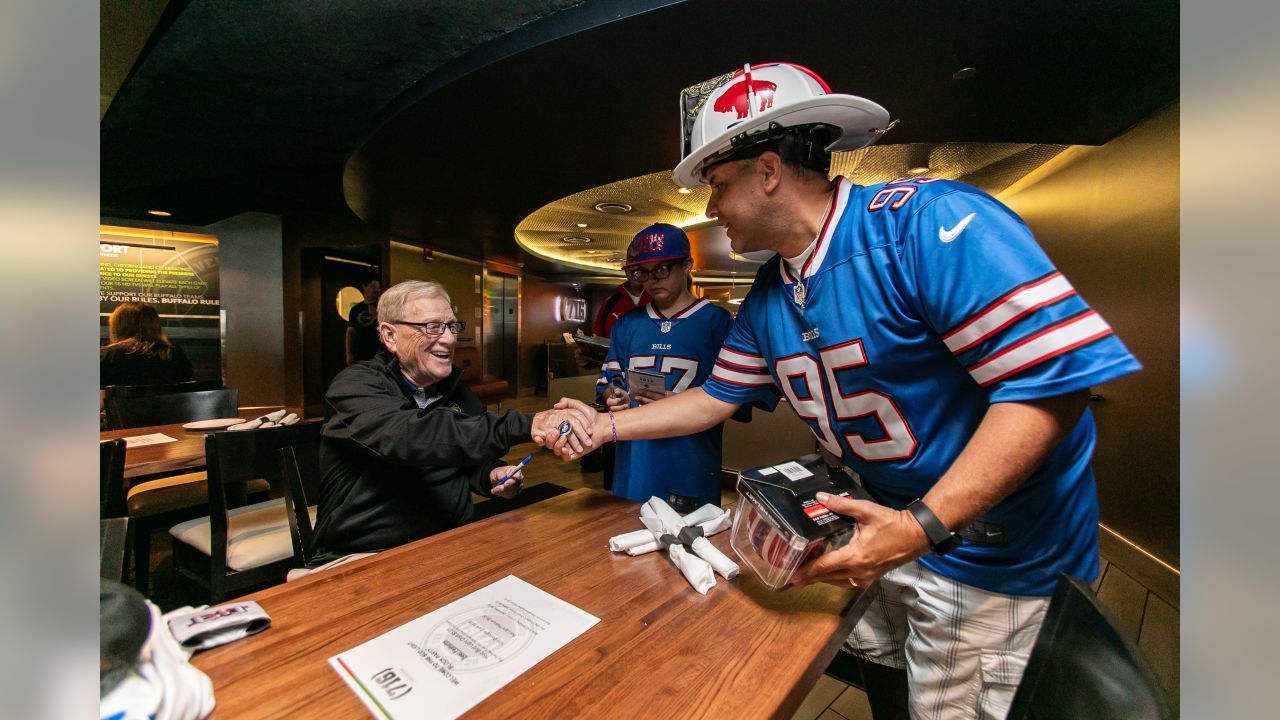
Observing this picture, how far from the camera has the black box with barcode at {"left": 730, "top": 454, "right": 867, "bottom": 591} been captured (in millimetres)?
1055

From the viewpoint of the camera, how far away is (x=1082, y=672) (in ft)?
2.61

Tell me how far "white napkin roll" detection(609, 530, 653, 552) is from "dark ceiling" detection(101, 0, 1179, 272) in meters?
2.48

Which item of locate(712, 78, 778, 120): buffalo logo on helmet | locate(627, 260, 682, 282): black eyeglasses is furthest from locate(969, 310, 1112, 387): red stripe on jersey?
locate(627, 260, 682, 282): black eyeglasses

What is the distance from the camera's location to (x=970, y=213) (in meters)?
1.11

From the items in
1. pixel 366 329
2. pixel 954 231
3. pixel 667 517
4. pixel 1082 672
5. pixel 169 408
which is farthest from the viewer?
pixel 366 329

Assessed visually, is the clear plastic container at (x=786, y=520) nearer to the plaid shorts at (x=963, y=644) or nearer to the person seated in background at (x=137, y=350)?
the plaid shorts at (x=963, y=644)

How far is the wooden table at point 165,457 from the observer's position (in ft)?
8.34

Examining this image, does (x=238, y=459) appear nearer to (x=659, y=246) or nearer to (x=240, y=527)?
(x=240, y=527)

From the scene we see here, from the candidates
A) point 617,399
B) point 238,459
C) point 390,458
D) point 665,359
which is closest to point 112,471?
point 238,459

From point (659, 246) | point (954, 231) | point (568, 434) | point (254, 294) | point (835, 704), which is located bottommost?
point (835, 704)

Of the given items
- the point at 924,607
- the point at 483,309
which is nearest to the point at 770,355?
the point at 924,607

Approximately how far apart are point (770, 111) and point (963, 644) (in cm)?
144

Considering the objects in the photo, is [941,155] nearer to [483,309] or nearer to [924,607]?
[924,607]
